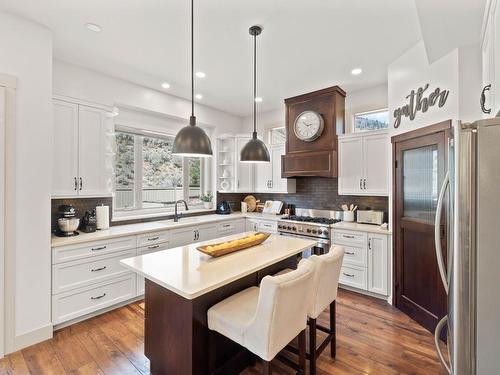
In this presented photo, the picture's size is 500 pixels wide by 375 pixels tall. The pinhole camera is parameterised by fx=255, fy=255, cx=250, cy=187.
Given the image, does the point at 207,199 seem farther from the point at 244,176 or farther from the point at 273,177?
the point at 273,177

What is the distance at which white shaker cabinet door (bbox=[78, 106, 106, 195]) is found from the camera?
118 inches

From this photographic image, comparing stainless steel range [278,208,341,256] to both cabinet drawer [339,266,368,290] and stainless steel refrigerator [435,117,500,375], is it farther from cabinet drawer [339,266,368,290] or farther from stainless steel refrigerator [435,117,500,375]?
stainless steel refrigerator [435,117,500,375]

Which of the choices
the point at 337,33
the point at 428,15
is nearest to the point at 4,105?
the point at 337,33

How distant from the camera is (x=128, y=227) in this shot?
11.6ft

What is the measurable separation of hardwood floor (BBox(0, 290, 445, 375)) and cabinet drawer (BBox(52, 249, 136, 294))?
44cm

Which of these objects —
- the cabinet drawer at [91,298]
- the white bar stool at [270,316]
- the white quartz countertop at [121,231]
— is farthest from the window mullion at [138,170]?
the white bar stool at [270,316]

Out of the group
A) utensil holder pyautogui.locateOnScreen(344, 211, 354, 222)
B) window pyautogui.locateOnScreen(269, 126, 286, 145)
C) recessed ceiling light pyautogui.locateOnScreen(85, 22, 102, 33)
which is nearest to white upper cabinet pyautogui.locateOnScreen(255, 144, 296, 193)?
window pyautogui.locateOnScreen(269, 126, 286, 145)

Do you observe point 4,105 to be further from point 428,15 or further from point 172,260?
point 428,15

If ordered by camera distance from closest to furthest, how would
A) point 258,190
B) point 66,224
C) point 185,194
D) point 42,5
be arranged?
point 42,5
point 66,224
point 185,194
point 258,190

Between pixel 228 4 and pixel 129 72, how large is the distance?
6.14 ft

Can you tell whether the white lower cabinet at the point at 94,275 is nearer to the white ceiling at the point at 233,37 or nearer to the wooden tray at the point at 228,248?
the wooden tray at the point at 228,248

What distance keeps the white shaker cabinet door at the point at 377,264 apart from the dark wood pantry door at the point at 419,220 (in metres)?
0.15

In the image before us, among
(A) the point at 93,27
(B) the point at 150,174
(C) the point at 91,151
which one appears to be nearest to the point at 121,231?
(C) the point at 91,151

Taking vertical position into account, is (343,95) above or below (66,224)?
above
